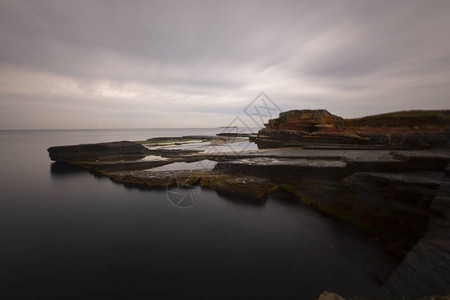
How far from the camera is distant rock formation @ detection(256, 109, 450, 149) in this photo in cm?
1038

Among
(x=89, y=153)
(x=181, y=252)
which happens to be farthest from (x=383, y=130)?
(x=89, y=153)

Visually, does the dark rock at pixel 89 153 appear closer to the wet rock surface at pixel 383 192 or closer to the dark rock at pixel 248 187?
the wet rock surface at pixel 383 192

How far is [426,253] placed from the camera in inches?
121

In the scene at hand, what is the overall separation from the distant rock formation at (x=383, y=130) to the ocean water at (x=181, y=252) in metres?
10.3

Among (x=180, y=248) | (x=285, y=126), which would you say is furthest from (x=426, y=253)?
(x=285, y=126)

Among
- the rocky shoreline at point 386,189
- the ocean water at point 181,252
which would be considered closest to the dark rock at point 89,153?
the rocky shoreline at point 386,189

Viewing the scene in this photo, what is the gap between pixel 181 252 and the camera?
5.20 m

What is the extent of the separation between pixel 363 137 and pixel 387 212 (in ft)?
42.3

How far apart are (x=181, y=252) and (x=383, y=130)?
798 inches

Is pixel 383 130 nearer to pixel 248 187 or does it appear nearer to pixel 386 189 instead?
pixel 386 189

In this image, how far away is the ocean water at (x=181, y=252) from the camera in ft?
13.1

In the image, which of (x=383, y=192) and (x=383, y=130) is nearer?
(x=383, y=192)

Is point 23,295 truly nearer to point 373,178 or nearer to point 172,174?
point 172,174

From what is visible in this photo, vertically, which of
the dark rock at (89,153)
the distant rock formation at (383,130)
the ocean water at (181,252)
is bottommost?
the ocean water at (181,252)
